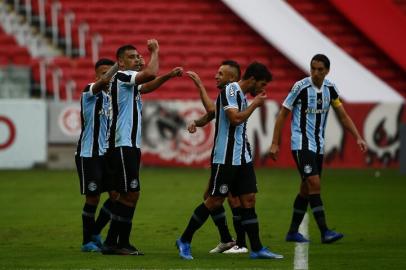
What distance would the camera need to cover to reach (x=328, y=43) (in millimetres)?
28734

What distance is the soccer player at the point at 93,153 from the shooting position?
11.4m

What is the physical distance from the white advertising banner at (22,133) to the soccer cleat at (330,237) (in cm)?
1355

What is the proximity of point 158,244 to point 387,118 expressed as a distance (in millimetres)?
13918

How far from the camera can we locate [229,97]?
10492mm

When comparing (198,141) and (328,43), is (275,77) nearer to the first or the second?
(328,43)

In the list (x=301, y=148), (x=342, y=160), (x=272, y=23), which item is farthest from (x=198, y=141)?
(x=301, y=148)

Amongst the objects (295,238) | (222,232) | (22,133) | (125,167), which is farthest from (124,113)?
(22,133)

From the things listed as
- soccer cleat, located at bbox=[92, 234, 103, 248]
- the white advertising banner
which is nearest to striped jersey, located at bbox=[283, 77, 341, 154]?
soccer cleat, located at bbox=[92, 234, 103, 248]

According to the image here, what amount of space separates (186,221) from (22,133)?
10694 mm

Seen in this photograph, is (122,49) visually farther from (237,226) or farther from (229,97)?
(237,226)

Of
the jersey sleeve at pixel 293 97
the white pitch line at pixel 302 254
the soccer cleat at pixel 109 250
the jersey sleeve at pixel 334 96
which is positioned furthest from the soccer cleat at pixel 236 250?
the jersey sleeve at pixel 334 96

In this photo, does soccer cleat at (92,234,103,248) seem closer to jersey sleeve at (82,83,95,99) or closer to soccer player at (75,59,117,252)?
soccer player at (75,59,117,252)

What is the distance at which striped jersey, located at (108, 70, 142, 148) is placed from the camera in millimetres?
10602

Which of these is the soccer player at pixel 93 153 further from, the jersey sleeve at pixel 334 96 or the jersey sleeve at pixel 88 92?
the jersey sleeve at pixel 334 96
